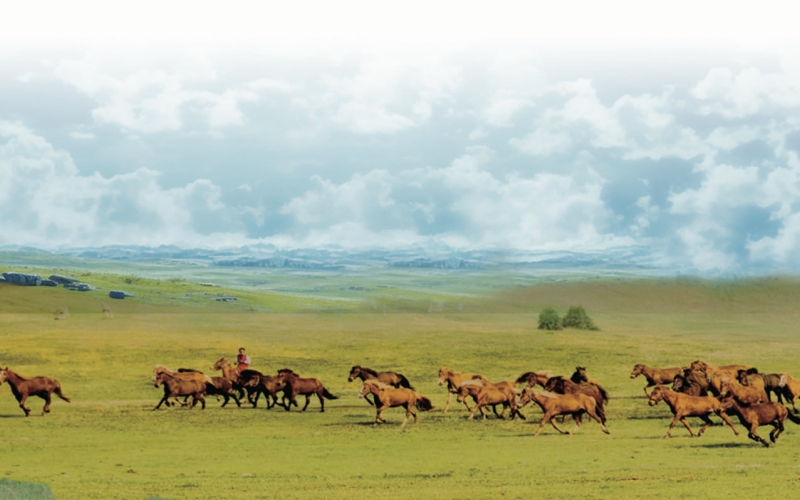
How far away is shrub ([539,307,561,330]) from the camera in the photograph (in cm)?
7556

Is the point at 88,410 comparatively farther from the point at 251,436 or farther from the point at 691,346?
the point at 691,346

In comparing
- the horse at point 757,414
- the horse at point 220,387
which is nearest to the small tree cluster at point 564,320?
the horse at point 220,387

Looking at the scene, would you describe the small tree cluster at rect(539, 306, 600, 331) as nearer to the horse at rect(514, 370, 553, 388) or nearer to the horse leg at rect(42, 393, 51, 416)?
the horse at rect(514, 370, 553, 388)

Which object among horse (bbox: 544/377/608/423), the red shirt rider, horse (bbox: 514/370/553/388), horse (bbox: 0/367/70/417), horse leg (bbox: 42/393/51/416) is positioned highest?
horse (bbox: 544/377/608/423)

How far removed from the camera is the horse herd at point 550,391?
25.8m

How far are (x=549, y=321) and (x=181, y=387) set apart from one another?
44.6 m

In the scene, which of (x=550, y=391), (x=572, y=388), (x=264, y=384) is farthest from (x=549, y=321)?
(x=572, y=388)

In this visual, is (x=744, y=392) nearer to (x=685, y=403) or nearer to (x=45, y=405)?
(x=685, y=403)

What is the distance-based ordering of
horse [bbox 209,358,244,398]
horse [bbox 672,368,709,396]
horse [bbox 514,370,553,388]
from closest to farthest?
horse [bbox 672,368,709,396] → horse [bbox 514,370,553,388] → horse [bbox 209,358,244,398]

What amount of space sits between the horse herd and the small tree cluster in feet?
118

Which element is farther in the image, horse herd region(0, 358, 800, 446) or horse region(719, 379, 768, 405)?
horse region(719, 379, 768, 405)

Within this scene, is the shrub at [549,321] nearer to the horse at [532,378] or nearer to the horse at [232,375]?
the horse at [532,378]

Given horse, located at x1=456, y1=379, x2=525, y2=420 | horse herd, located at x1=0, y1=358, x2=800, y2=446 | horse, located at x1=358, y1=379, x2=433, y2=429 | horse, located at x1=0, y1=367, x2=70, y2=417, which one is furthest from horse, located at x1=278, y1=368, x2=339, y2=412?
horse, located at x1=0, y1=367, x2=70, y2=417

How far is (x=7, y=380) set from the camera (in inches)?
1241
